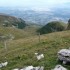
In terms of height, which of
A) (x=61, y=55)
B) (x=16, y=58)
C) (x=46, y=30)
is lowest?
(x=46, y=30)

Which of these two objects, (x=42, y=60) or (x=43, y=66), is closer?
(x=43, y=66)

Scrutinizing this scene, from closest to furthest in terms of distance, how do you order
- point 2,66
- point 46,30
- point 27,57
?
1. point 2,66
2. point 27,57
3. point 46,30

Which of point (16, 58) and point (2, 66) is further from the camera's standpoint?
point (16, 58)

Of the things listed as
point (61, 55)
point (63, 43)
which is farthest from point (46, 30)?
point (61, 55)

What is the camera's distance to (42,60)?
25.6m

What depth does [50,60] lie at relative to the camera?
24812 millimetres

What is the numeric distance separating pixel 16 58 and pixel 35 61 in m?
4.43

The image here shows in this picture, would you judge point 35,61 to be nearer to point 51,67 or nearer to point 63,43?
point 51,67

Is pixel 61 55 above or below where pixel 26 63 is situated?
above

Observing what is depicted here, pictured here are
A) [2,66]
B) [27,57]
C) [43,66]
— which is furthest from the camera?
[27,57]

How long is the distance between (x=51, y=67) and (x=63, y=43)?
11.5 meters

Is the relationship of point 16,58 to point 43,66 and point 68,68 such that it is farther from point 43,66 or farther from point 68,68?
point 68,68

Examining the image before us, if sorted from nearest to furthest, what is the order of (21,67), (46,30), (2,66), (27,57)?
1. (21,67)
2. (2,66)
3. (27,57)
4. (46,30)

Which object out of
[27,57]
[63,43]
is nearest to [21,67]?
[27,57]
